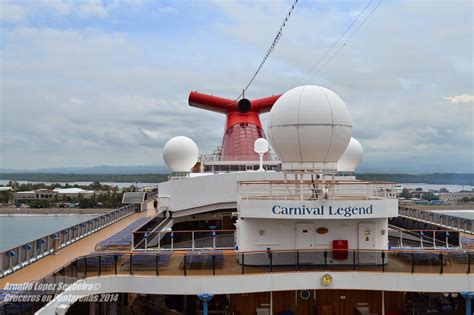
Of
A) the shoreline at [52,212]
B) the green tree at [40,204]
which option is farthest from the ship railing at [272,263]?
the green tree at [40,204]

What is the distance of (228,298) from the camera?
1250cm

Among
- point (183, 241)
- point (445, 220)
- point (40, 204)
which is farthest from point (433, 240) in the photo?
point (40, 204)

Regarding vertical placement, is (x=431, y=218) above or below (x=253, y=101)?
below

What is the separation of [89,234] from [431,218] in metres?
15.3

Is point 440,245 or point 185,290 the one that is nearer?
point 185,290

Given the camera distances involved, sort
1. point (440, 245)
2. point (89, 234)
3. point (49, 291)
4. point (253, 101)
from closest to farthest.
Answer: point (49, 291), point (440, 245), point (89, 234), point (253, 101)

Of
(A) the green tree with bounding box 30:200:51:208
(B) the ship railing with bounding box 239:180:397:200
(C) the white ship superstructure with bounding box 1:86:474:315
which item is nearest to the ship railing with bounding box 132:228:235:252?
(C) the white ship superstructure with bounding box 1:86:474:315

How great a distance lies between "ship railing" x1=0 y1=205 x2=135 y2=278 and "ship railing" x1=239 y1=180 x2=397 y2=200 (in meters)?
6.19

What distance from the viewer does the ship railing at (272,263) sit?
1150 cm

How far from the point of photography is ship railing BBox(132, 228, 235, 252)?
567 inches

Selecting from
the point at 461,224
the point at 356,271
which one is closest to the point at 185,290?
the point at 356,271

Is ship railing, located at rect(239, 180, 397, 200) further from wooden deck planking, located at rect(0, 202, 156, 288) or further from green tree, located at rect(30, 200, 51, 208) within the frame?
green tree, located at rect(30, 200, 51, 208)

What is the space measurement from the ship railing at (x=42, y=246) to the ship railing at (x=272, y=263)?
2091mm

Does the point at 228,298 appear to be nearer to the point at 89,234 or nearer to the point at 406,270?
the point at 406,270
